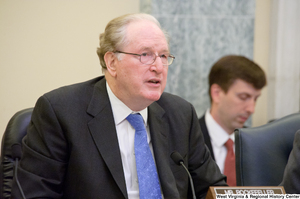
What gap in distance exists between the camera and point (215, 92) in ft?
9.47

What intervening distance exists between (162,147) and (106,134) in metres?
0.28

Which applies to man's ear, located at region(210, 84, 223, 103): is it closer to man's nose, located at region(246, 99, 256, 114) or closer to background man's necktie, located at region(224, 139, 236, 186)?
man's nose, located at region(246, 99, 256, 114)

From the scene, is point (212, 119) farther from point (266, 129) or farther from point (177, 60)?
point (266, 129)

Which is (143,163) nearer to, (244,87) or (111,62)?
(111,62)

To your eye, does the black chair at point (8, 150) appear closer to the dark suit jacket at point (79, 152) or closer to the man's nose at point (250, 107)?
the dark suit jacket at point (79, 152)

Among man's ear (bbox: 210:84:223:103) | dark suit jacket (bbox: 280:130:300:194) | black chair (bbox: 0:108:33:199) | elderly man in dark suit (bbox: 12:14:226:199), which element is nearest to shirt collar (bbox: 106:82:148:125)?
elderly man in dark suit (bbox: 12:14:226:199)

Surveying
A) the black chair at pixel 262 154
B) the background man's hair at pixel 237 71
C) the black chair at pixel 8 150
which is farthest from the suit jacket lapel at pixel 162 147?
the background man's hair at pixel 237 71

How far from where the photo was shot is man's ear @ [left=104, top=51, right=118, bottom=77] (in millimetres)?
1733

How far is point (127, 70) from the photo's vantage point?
5.49 feet

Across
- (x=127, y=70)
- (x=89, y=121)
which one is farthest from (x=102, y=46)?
(x=89, y=121)

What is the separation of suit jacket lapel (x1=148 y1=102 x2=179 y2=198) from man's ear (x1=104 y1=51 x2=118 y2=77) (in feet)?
0.89

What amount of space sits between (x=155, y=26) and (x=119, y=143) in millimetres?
572

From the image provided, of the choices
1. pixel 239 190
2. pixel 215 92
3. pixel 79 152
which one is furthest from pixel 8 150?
pixel 215 92

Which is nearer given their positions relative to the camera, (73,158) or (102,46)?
(73,158)
